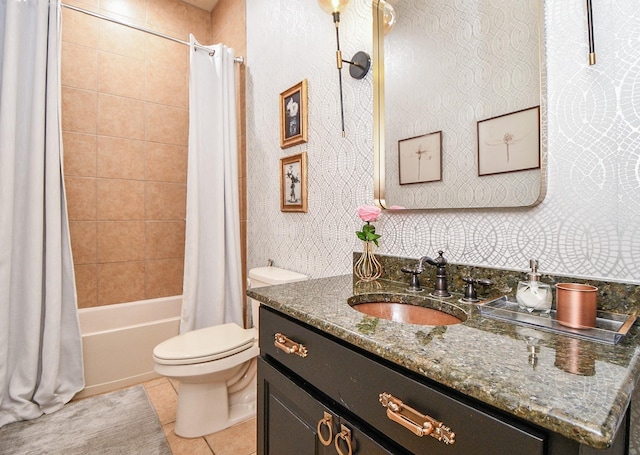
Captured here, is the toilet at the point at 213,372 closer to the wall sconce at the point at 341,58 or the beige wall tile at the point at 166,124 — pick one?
the wall sconce at the point at 341,58

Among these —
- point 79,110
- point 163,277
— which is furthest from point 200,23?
Result: point 163,277

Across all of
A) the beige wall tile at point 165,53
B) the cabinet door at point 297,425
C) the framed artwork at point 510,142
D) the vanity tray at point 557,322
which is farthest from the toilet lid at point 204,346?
the beige wall tile at point 165,53

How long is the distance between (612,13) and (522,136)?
0.31m

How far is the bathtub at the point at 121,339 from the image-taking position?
207 cm

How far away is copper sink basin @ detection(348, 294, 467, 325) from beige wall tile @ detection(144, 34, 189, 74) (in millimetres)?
2567

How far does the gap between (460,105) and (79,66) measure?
255 cm

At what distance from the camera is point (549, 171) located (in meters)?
0.87

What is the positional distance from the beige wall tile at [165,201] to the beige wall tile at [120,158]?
5.3 inches

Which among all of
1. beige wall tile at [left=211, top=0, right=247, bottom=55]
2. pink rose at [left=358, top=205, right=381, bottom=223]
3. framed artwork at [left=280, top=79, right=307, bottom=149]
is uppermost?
beige wall tile at [left=211, top=0, right=247, bottom=55]

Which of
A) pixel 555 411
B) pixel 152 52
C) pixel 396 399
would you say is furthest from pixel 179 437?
pixel 152 52

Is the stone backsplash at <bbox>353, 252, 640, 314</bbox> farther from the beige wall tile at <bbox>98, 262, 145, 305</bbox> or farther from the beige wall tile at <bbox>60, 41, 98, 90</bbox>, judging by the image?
the beige wall tile at <bbox>60, 41, 98, 90</bbox>

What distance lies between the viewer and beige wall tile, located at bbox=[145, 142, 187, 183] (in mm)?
2541

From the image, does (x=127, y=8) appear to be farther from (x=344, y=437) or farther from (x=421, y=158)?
(x=344, y=437)

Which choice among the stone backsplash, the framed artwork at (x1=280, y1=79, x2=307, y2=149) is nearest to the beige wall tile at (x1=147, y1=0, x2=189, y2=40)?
the framed artwork at (x1=280, y1=79, x2=307, y2=149)
